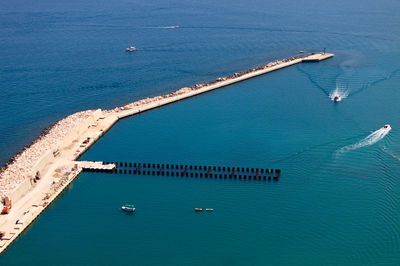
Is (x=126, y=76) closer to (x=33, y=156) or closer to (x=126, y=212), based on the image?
(x=33, y=156)

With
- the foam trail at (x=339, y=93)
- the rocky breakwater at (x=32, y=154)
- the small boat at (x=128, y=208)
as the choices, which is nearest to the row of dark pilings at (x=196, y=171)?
the rocky breakwater at (x=32, y=154)

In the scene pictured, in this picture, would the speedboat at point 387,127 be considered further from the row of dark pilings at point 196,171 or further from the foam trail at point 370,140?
the row of dark pilings at point 196,171

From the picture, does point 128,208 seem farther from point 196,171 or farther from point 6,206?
point 6,206

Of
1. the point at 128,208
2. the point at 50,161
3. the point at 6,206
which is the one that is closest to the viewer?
the point at 6,206

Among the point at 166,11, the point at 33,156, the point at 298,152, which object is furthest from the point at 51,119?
the point at 166,11

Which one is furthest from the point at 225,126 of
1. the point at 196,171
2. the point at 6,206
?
the point at 6,206
